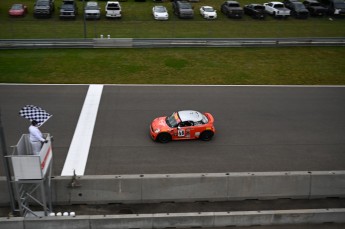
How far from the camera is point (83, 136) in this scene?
17.8 metres

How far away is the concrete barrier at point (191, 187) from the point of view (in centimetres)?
1328

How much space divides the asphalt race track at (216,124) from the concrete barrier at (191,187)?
184 centimetres

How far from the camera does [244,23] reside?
36.2 meters

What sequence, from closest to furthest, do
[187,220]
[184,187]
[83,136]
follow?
[187,220]
[184,187]
[83,136]

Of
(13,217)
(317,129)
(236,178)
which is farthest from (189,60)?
(13,217)

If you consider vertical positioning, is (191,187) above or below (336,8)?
below

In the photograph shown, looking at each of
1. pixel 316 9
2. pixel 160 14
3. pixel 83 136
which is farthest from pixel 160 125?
pixel 316 9

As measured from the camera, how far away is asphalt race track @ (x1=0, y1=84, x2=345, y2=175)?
632 inches

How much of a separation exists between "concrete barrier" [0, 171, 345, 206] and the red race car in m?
3.78

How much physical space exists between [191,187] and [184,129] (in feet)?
13.5

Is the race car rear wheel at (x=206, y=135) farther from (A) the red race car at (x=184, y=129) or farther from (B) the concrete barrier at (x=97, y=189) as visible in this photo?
(B) the concrete barrier at (x=97, y=189)

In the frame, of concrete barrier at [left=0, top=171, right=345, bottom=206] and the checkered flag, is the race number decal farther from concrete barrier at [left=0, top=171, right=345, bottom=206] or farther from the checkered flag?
the checkered flag

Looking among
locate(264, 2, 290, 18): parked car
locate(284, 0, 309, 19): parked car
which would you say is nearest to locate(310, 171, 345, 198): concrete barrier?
locate(264, 2, 290, 18): parked car

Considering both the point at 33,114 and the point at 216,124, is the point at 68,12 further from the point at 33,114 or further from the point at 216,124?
the point at 33,114
